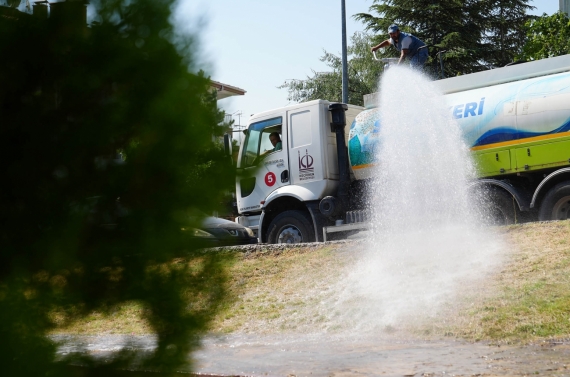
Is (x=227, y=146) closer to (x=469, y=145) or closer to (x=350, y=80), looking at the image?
(x=469, y=145)

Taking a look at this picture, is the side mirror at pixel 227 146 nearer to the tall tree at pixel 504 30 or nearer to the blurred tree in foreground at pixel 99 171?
the blurred tree in foreground at pixel 99 171

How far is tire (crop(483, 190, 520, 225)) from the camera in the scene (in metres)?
12.5

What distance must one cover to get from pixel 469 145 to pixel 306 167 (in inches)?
120

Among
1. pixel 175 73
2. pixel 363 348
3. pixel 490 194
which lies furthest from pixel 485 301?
pixel 175 73

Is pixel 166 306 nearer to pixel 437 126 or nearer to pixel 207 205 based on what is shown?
pixel 207 205

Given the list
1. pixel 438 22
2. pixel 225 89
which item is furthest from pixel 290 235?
pixel 438 22

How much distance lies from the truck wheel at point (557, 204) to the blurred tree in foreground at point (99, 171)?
413 inches

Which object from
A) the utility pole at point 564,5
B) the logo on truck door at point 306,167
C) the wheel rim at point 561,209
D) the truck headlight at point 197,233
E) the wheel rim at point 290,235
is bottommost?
the wheel rim at point 290,235

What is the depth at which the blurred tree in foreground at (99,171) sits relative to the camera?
2090 millimetres

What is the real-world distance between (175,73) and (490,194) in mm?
10951

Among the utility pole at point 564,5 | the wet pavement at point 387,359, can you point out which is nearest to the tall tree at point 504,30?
the utility pole at point 564,5

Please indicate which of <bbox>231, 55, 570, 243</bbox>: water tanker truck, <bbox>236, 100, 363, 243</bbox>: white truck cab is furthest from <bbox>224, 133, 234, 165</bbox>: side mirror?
<bbox>236, 100, 363, 243</bbox>: white truck cab

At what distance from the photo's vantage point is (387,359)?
6031mm

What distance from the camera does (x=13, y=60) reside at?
2092 millimetres
